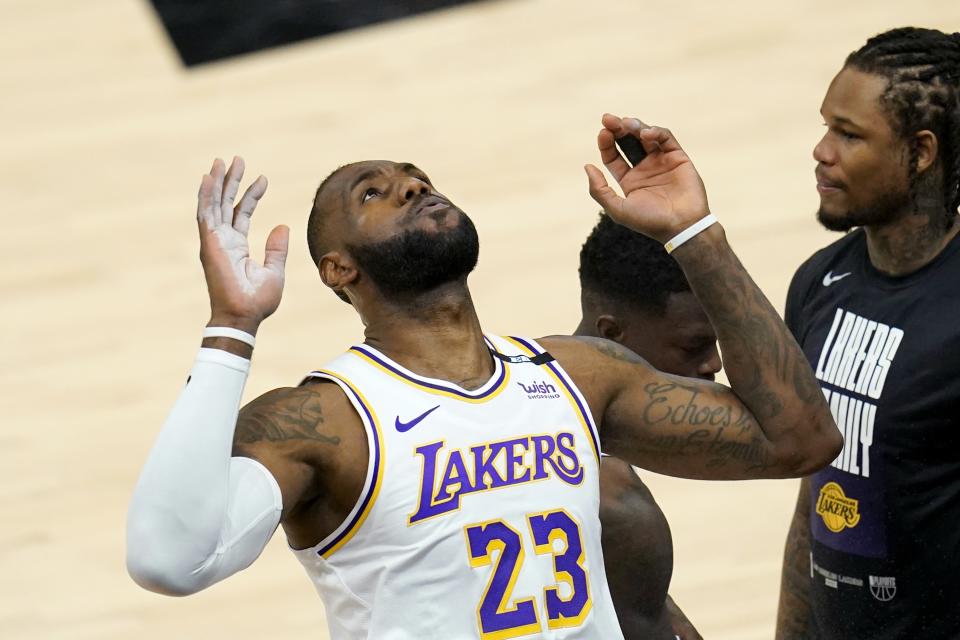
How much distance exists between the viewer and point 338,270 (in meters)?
2.89

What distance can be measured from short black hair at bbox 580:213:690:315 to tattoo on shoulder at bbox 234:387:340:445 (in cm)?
103

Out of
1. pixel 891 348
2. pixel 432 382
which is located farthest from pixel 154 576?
pixel 891 348

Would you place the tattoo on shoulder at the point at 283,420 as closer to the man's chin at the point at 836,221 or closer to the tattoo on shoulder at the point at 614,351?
the tattoo on shoulder at the point at 614,351

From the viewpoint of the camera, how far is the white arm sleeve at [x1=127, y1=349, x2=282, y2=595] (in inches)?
92.0

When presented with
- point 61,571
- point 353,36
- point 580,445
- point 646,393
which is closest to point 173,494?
point 580,445

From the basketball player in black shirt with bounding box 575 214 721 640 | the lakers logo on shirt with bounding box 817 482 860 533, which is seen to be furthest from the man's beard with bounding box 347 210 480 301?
the lakers logo on shirt with bounding box 817 482 860 533

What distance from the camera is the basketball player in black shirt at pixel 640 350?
10.3 feet

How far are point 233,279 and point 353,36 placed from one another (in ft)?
20.0

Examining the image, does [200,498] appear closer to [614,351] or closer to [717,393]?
[614,351]

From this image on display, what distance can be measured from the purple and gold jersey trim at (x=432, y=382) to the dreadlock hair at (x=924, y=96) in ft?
3.37

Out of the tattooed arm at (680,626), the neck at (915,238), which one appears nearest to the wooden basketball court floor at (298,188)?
the tattooed arm at (680,626)

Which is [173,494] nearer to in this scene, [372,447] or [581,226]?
[372,447]

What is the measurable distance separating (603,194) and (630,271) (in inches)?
21.3

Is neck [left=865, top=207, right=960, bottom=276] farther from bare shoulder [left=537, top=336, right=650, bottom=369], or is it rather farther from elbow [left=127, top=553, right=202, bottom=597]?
elbow [left=127, top=553, right=202, bottom=597]
